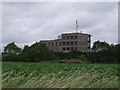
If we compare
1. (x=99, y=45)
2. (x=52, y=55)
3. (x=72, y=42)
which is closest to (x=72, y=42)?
(x=72, y=42)

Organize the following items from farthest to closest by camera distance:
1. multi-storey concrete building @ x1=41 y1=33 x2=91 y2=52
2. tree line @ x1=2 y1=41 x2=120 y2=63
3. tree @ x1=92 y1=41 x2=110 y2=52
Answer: multi-storey concrete building @ x1=41 y1=33 x2=91 y2=52
tree @ x1=92 y1=41 x2=110 y2=52
tree line @ x1=2 y1=41 x2=120 y2=63

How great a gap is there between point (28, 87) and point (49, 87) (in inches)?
25.1

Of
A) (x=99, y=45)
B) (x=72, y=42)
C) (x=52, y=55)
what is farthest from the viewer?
(x=72, y=42)

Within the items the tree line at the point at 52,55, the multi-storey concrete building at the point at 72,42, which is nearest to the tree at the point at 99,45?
the tree line at the point at 52,55

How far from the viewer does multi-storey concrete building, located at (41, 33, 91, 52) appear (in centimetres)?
7775

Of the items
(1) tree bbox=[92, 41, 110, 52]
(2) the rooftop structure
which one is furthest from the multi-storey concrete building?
(1) tree bbox=[92, 41, 110, 52]

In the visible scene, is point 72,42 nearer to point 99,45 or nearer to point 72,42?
point 72,42

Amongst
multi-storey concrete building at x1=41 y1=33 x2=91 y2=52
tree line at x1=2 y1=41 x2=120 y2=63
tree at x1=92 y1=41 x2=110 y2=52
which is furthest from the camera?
Result: multi-storey concrete building at x1=41 y1=33 x2=91 y2=52

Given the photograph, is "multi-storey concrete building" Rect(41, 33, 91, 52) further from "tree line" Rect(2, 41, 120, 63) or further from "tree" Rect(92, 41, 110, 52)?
"tree line" Rect(2, 41, 120, 63)

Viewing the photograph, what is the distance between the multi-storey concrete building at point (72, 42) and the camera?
3061 inches

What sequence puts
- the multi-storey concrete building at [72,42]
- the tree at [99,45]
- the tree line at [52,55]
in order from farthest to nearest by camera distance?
the multi-storey concrete building at [72,42] → the tree at [99,45] → the tree line at [52,55]

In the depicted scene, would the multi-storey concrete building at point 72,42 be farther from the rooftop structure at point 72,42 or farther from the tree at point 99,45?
the tree at point 99,45

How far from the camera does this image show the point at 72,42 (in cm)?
7844

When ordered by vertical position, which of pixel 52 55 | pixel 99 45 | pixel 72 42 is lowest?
pixel 52 55
